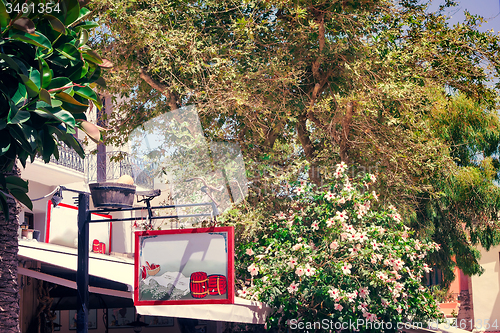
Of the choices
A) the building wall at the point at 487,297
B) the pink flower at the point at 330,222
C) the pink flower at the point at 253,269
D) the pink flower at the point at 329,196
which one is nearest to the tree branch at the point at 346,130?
the pink flower at the point at 329,196

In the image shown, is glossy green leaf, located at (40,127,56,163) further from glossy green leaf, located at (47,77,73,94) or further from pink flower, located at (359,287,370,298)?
pink flower, located at (359,287,370,298)

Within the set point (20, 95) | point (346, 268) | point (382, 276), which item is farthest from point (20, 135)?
point (382, 276)

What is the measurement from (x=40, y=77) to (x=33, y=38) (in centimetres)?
33

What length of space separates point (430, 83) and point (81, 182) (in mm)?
11643

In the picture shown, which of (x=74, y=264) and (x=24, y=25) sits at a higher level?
(x=24, y=25)

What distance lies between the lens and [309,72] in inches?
392

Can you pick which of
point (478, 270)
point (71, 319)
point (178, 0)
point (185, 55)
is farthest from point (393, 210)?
point (71, 319)

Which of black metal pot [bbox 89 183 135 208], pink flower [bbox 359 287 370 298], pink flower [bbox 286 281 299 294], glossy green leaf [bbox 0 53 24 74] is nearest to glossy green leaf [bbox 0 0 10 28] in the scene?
glossy green leaf [bbox 0 53 24 74]

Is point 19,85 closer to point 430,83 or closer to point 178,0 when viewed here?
point 178,0

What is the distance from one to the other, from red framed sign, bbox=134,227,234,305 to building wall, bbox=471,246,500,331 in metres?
20.0

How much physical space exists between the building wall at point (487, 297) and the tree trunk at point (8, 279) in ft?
73.4

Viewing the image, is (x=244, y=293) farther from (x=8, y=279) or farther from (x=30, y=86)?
(x=30, y=86)

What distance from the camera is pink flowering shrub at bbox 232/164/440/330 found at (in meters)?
7.98

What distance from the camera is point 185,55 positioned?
915 cm
